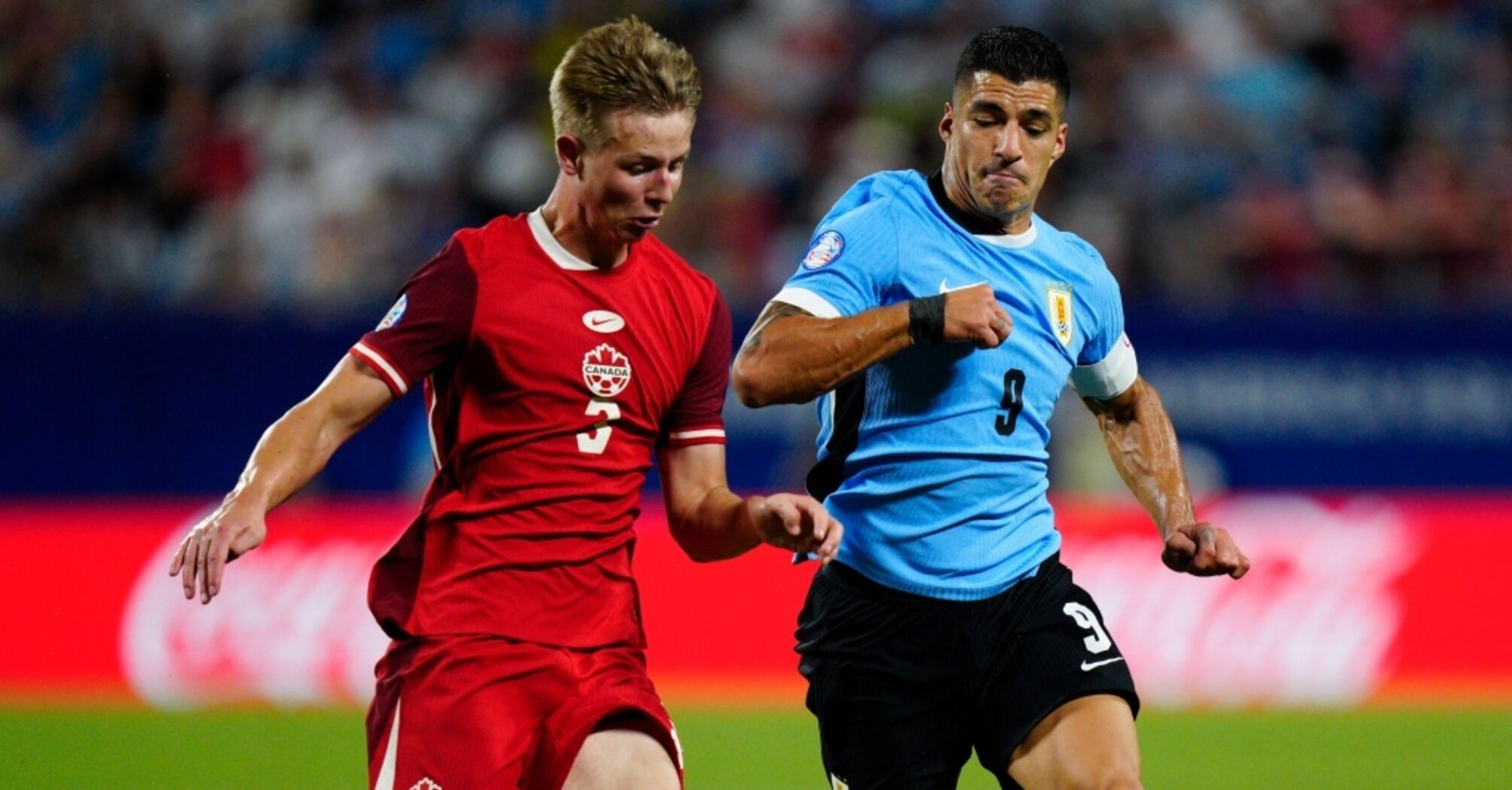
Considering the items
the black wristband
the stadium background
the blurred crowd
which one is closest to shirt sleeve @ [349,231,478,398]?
the black wristband

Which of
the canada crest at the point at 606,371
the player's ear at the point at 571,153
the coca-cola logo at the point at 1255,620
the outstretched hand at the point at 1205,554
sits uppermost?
the player's ear at the point at 571,153

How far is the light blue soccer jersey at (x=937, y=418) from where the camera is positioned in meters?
5.41

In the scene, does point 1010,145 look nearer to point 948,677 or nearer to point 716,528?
point 716,528

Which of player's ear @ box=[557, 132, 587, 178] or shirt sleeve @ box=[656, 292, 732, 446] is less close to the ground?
player's ear @ box=[557, 132, 587, 178]

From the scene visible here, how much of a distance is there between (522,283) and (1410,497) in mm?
9996

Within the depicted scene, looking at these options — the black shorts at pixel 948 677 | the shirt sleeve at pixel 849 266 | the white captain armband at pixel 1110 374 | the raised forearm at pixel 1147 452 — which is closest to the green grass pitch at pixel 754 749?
the raised forearm at pixel 1147 452

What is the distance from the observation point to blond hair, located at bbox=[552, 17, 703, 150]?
16.0 feet

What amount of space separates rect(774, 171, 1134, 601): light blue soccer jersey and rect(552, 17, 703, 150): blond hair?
2.13ft

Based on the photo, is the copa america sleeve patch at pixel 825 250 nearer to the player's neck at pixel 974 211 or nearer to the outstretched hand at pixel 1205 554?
the player's neck at pixel 974 211

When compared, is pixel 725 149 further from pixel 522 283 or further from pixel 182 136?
pixel 522 283

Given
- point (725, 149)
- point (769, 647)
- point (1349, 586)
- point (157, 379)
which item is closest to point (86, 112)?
point (157, 379)

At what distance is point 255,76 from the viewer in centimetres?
1493

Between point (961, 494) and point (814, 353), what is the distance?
0.69 meters

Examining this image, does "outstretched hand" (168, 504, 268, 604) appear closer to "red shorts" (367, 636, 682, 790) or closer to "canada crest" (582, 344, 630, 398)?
"red shorts" (367, 636, 682, 790)
